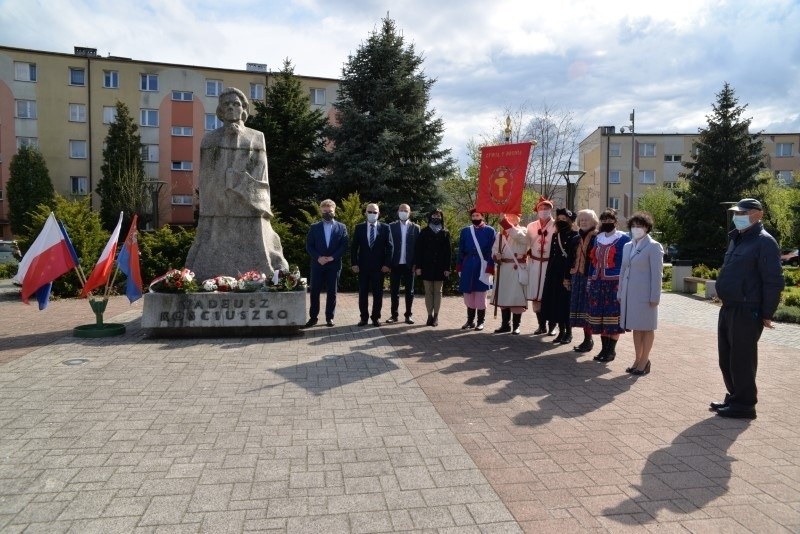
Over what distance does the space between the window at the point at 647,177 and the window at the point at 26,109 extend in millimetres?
51180

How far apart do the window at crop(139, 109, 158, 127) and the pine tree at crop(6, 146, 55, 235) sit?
7056 mm

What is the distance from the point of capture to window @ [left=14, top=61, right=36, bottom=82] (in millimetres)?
39312

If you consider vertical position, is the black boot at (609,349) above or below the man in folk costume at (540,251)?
below

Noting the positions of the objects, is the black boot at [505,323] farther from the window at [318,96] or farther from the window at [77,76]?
the window at [77,76]

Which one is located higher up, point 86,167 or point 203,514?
point 86,167

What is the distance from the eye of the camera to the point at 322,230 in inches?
381

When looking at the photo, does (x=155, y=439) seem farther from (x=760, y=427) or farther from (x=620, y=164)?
(x=620, y=164)

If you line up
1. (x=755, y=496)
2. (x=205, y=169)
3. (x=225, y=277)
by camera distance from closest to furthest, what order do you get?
(x=755, y=496) → (x=225, y=277) → (x=205, y=169)

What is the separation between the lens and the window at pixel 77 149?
40.5 metres

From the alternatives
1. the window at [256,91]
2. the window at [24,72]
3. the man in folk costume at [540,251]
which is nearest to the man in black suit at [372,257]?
the man in folk costume at [540,251]

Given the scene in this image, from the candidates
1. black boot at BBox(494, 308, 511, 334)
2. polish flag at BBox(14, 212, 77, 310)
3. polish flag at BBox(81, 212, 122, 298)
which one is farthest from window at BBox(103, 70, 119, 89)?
black boot at BBox(494, 308, 511, 334)

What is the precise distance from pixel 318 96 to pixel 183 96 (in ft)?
31.9

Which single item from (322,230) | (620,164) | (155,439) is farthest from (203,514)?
(620,164)

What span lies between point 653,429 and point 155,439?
4.05 metres
